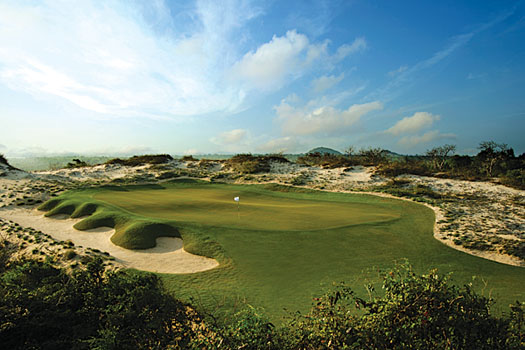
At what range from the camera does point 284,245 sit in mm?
11273

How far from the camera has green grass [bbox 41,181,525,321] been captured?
797cm

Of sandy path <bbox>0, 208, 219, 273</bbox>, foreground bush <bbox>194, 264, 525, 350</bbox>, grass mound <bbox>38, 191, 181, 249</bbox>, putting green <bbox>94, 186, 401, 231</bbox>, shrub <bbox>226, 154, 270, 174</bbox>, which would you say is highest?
shrub <bbox>226, 154, 270, 174</bbox>

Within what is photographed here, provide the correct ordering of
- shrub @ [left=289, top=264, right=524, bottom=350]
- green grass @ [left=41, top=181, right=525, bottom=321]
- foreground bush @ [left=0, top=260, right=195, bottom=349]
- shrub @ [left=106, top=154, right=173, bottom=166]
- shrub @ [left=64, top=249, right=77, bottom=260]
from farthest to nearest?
1. shrub @ [left=106, top=154, right=173, bottom=166]
2. shrub @ [left=64, top=249, right=77, bottom=260]
3. green grass @ [left=41, top=181, right=525, bottom=321]
4. foreground bush @ [left=0, top=260, right=195, bottom=349]
5. shrub @ [left=289, top=264, right=524, bottom=350]

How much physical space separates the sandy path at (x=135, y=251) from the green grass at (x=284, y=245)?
442mm

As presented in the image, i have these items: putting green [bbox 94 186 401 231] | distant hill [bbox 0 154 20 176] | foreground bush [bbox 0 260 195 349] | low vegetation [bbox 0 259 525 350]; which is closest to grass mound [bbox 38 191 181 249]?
putting green [bbox 94 186 401 231]

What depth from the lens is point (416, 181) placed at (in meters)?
27.5

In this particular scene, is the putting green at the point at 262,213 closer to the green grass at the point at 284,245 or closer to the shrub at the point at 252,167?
the green grass at the point at 284,245

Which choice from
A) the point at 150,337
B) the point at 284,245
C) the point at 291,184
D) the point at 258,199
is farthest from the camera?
the point at 291,184

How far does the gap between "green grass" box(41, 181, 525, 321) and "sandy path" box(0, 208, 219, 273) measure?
44cm

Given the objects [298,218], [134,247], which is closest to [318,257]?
[298,218]

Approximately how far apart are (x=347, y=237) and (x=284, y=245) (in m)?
3.46

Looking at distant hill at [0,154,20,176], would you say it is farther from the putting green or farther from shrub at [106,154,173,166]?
the putting green

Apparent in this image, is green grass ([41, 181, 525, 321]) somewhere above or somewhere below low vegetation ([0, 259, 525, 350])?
below

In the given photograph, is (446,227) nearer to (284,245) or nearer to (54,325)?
(284,245)
